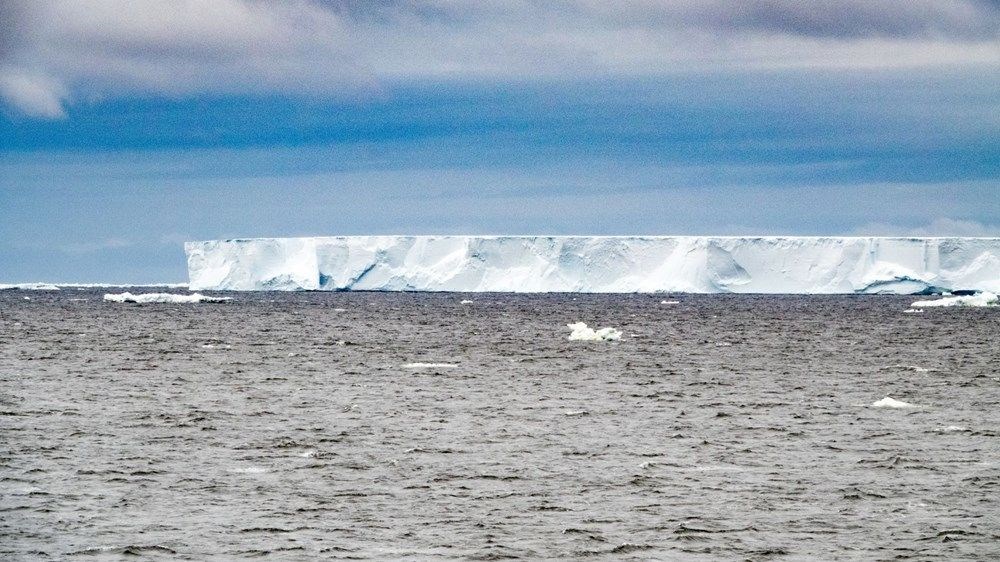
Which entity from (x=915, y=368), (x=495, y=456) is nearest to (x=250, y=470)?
(x=495, y=456)

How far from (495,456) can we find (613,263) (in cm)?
7098

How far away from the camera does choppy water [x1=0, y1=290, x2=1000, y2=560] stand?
9.95 metres

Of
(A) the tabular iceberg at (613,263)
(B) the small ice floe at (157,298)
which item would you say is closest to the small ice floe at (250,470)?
(B) the small ice floe at (157,298)

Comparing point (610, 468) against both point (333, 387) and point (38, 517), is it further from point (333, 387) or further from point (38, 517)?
point (333, 387)

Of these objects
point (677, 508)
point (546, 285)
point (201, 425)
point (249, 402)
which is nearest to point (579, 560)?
point (677, 508)

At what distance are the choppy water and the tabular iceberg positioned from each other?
52.1 metres

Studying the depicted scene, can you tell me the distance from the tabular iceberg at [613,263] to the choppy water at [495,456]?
5210 cm

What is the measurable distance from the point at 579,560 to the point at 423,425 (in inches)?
294

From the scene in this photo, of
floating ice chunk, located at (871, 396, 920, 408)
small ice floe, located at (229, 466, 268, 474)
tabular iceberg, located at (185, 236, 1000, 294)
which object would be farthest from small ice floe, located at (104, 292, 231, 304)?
small ice floe, located at (229, 466, 268, 474)

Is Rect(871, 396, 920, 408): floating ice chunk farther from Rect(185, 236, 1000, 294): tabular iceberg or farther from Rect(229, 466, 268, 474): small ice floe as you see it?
Rect(185, 236, 1000, 294): tabular iceberg

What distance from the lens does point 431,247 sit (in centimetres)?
8631

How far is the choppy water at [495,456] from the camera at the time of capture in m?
9.95

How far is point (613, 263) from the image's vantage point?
84.4m

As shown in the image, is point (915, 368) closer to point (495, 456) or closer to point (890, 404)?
point (890, 404)
